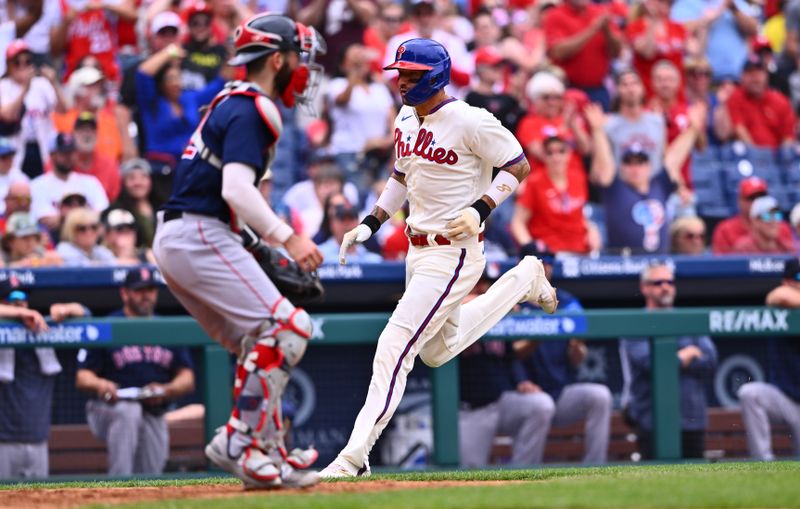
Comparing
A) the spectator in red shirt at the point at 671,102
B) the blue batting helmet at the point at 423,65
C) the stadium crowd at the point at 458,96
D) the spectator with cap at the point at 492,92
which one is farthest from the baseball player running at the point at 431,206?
the spectator in red shirt at the point at 671,102

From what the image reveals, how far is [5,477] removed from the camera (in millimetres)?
8062

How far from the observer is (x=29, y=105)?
10.7m

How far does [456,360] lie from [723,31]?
Result: 6760 millimetres

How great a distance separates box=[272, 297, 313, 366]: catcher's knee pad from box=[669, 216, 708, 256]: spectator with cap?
5.90 m

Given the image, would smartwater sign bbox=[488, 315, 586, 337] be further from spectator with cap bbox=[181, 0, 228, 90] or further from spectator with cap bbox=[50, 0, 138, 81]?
spectator with cap bbox=[50, 0, 138, 81]

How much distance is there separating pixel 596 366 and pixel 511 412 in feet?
2.27

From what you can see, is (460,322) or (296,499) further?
(460,322)

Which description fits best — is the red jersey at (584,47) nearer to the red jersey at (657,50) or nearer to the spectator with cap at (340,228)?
the red jersey at (657,50)

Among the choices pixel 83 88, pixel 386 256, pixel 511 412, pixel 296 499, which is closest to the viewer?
pixel 296 499

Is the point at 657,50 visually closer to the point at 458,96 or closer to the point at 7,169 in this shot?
the point at 458,96

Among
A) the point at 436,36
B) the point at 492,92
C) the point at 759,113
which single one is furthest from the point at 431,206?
the point at 759,113

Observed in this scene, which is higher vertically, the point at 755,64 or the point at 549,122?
the point at 755,64

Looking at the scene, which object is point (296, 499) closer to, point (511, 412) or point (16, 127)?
point (511, 412)

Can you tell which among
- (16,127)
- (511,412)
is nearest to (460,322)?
(511,412)
